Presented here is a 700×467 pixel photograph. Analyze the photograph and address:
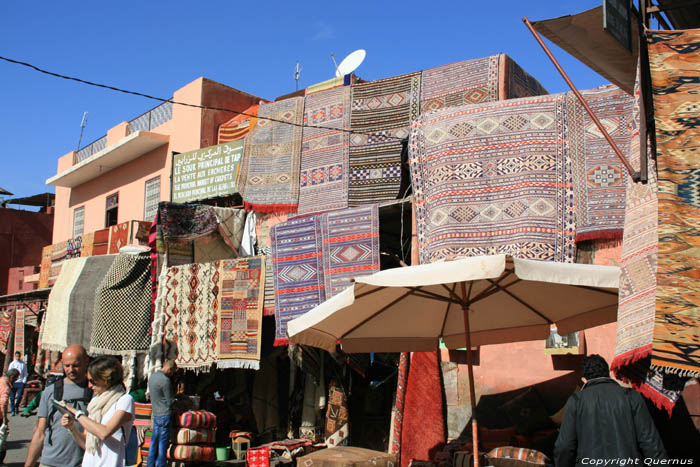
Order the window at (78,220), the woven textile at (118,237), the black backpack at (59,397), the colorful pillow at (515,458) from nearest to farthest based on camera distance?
the black backpack at (59,397), the colorful pillow at (515,458), the woven textile at (118,237), the window at (78,220)

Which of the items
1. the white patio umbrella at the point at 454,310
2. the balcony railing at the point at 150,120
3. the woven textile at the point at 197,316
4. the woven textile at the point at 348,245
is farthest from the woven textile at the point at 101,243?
the white patio umbrella at the point at 454,310

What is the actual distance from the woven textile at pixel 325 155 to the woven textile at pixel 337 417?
2.50 meters

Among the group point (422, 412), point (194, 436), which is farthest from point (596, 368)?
point (194, 436)

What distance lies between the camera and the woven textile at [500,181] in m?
6.79

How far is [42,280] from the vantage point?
58.6 ft

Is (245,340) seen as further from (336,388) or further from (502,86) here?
(502,86)

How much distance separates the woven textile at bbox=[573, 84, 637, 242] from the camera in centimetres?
650

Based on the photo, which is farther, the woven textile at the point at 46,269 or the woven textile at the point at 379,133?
the woven textile at the point at 46,269

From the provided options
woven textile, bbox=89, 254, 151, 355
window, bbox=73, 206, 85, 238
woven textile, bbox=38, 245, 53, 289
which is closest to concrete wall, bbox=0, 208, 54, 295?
window, bbox=73, 206, 85, 238

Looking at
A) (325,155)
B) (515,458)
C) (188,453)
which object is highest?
(325,155)

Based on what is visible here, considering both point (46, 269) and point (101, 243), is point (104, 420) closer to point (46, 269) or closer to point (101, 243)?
point (101, 243)

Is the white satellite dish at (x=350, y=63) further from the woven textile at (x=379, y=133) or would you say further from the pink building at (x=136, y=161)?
the pink building at (x=136, y=161)

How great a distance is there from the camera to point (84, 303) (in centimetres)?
1120

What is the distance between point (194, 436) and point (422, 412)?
9.65 ft
